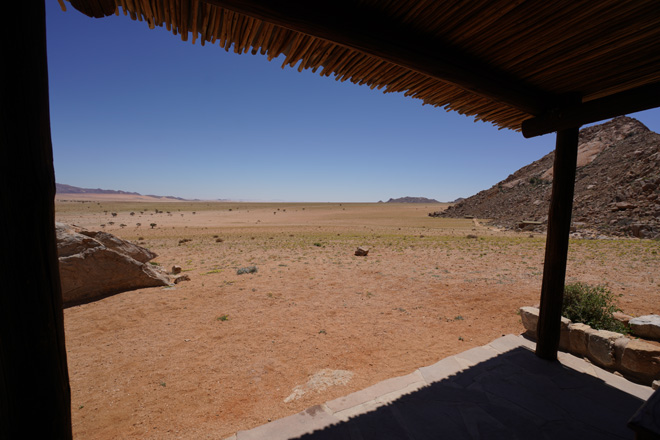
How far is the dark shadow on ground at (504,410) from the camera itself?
289 centimetres

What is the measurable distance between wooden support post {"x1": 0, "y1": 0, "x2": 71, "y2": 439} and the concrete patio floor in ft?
6.37

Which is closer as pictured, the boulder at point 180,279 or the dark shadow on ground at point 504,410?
the dark shadow on ground at point 504,410

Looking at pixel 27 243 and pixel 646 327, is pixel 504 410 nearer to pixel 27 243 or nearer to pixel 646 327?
pixel 646 327

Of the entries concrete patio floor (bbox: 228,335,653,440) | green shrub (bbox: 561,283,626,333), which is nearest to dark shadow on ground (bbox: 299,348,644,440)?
concrete patio floor (bbox: 228,335,653,440)

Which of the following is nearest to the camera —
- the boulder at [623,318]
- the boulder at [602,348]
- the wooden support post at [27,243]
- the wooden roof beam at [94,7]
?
the wooden support post at [27,243]

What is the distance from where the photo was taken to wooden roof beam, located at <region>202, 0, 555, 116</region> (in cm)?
219

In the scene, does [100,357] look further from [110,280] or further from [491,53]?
[491,53]

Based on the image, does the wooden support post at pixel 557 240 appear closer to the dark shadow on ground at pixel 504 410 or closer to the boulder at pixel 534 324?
the dark shadow on ground at pixel 504 410

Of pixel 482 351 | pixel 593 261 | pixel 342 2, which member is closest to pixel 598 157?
pixel 593 261

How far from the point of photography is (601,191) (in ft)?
94.6

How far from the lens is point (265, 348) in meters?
5.35

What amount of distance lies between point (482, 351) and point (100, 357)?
6.34 metres

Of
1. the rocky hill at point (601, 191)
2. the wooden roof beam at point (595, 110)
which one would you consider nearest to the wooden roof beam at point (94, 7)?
the wooden roof beam at point (595, 110)

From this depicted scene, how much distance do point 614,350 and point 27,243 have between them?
6375 millimetres
